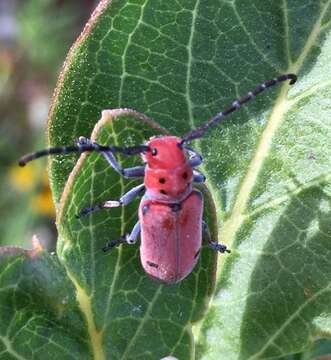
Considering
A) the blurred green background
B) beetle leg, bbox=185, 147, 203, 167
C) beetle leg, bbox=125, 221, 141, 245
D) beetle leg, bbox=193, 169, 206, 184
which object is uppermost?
beetle leg, bbox=185, 147, 203, 167

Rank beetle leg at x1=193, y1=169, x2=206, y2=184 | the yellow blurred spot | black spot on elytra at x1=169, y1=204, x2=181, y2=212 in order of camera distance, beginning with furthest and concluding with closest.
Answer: the yellow blurred spot, black spot on elytra at x1=169, y1=204, x2=181, y2=212, beetle leg at x1=193, y1=169, x2=206, y2=184

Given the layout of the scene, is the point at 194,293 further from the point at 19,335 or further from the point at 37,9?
the point at 37,9

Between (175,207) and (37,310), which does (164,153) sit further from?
(37,310)

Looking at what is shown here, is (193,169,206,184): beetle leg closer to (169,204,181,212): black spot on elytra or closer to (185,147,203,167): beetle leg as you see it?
(185,147,203,167): beetle leg

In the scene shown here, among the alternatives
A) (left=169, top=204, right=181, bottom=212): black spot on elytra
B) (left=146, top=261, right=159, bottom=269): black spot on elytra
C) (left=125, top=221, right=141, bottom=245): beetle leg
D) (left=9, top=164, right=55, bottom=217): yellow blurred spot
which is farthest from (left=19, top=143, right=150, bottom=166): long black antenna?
(left=9, top=164, right=55, bottom=217): yellow blurred spot

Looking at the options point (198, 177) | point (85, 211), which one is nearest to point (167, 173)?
point (198, 177)

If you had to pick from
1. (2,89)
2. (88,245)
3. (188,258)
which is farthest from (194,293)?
(2,89)

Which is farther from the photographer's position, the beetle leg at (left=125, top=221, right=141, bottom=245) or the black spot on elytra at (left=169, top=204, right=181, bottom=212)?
the black spot on elytra at (left=169, top=204, right=181, bottom=212)
